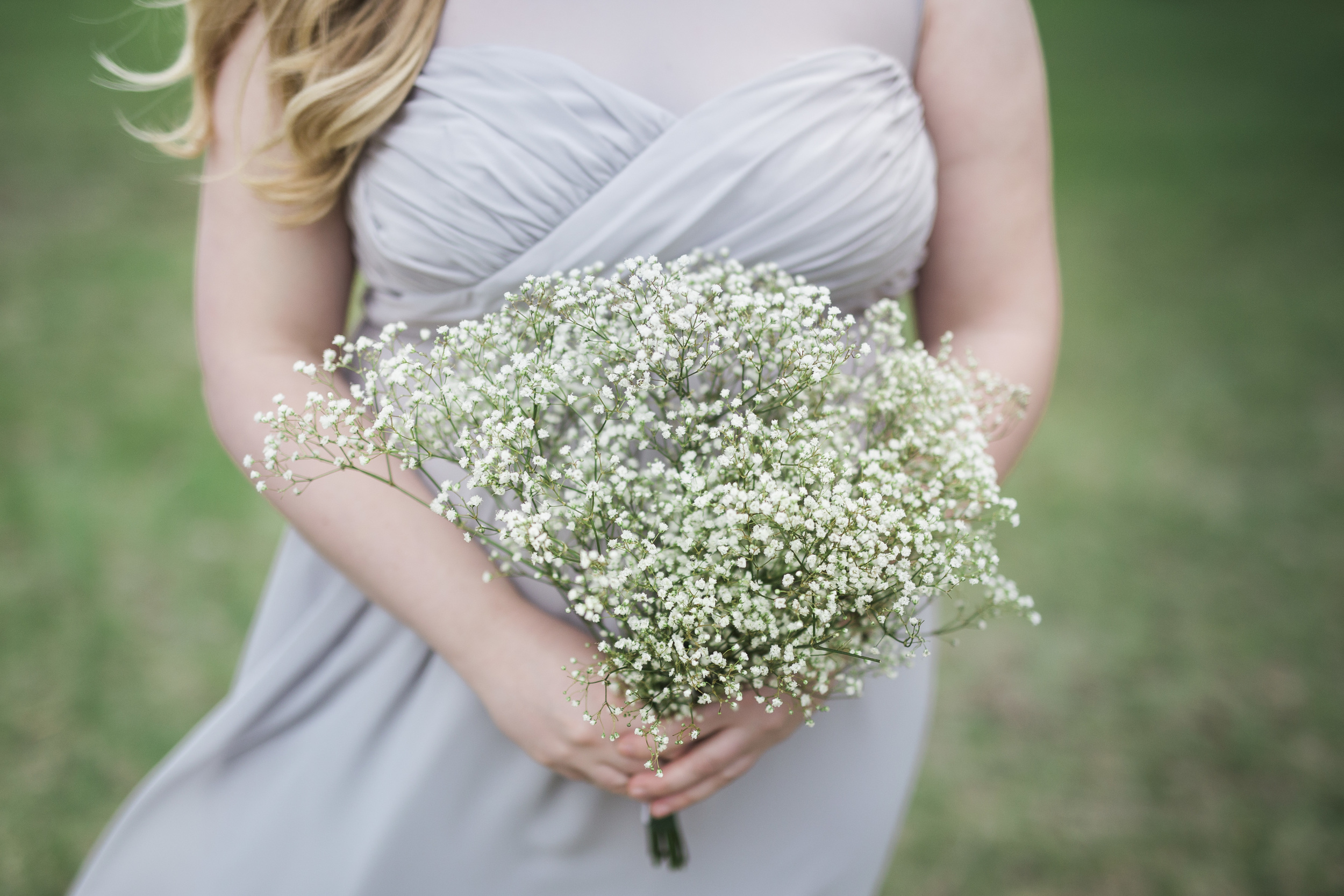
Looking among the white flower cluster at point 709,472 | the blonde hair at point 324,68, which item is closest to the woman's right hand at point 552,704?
the white flower cluster at point 709,472

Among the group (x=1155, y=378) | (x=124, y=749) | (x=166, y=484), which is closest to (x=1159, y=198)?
(x=1155, y=378)

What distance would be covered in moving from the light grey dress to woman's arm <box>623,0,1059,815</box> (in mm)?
81

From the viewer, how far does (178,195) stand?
7.70 metres

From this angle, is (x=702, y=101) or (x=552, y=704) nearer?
(x=552, y=704)

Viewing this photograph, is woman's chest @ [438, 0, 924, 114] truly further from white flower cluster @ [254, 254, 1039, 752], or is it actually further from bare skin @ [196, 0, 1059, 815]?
white flower cluster @ [254, 254, 1039, 752]

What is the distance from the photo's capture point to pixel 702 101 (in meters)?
1.54

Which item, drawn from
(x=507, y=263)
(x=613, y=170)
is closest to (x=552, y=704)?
(x=507, y=263)

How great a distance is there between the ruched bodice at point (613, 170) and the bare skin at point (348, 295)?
0.18m

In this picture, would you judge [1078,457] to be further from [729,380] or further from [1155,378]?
[729,380]

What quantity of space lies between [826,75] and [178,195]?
300 inches

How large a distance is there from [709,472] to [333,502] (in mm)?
718

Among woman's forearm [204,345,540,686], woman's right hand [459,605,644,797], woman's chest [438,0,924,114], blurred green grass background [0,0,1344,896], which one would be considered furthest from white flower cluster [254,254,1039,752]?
blurred green grass background [0,0,1344,896]

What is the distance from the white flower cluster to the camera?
3.55 ft

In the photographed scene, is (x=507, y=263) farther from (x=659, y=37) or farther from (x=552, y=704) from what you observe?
(x=552, y=704)
